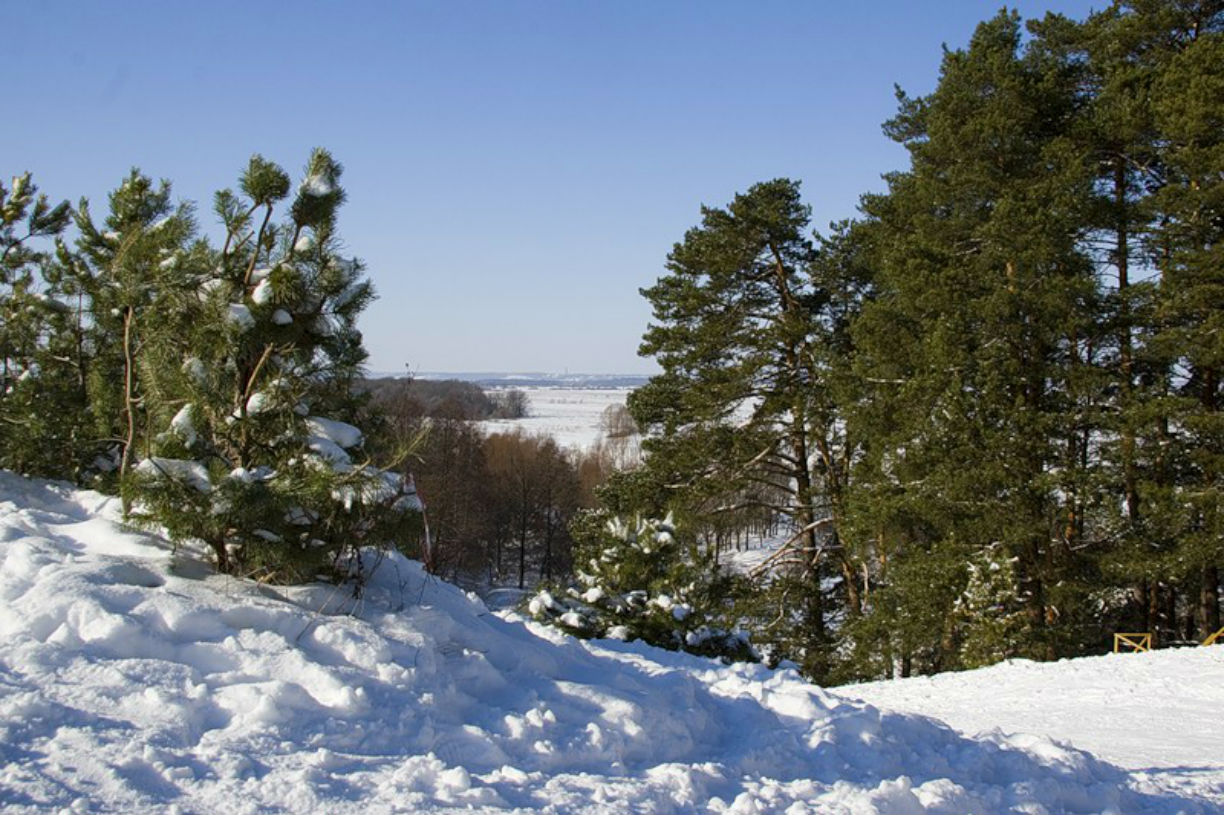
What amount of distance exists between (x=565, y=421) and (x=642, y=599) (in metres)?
98.6

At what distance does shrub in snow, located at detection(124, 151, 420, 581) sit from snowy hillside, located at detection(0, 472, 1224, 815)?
403 millimetres

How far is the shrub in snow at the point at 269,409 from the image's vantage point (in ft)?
15.3

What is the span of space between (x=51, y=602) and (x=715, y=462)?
50.0 feet

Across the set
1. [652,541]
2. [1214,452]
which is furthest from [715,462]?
[1214,452]

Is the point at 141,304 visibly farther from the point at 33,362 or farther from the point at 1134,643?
the point at 1134,643

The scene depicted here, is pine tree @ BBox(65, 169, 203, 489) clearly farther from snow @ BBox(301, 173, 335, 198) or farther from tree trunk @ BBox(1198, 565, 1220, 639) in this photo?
tree trunk @ BBox(1198, 565, 1220, 639)

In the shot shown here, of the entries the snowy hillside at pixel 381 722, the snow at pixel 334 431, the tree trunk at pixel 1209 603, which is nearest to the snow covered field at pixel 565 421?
the tree trunk at pixel 1209 603

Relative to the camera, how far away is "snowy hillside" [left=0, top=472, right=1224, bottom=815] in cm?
356

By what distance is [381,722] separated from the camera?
418 cm

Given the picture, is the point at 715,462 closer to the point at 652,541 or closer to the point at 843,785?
the point at 652,541

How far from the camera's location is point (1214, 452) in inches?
525

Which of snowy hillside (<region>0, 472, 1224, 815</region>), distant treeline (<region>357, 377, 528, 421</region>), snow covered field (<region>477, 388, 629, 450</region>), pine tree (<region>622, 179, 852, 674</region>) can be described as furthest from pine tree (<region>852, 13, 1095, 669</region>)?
snow covered field (<region>477, 388, 629, 450</region>)

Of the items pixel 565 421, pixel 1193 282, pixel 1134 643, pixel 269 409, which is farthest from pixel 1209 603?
pixel 565 421

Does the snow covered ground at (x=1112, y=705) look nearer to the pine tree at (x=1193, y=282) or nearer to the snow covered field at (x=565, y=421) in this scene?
the pine tree at (x=1193, y=282)
